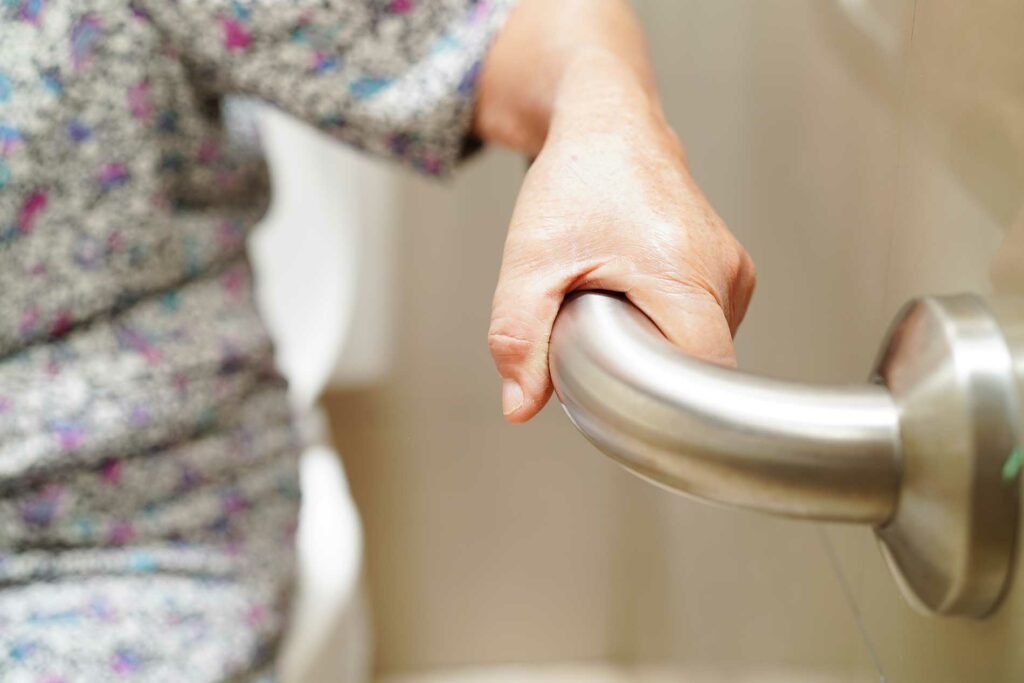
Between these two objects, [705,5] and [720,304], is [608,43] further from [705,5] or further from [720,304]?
[705,5]

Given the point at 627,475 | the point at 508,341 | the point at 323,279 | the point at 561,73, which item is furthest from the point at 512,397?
the point at 627,475

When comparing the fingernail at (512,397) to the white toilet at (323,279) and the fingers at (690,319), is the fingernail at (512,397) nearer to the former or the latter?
the fingers at (690,319)

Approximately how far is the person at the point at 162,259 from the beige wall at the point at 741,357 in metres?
0.09

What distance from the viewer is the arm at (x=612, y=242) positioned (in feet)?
0.69

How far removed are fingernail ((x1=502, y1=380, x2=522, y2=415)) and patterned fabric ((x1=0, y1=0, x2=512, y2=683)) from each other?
20cm

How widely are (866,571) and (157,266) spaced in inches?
11.8

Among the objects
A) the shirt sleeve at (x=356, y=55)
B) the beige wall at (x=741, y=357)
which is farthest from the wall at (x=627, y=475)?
the shirt sleeve at (x=356, y=55)

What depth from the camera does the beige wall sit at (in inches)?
9.4

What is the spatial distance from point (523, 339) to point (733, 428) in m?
0.06

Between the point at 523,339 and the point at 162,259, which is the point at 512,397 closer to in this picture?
the point at 523,339

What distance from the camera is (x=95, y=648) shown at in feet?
1.34

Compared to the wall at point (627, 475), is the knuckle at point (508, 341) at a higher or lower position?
higher

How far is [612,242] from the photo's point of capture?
0.73 feet

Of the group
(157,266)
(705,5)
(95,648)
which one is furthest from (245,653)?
(705,5)
